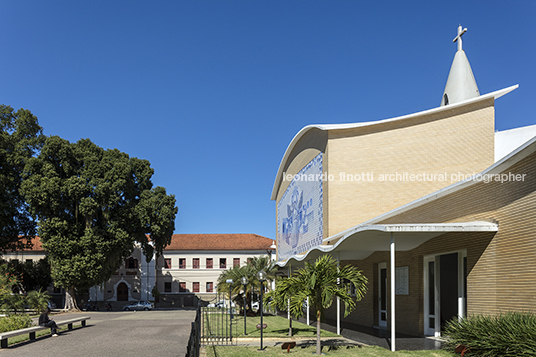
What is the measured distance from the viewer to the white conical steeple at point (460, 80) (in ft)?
103

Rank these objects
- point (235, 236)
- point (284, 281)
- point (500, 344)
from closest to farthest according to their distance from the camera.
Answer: point (500, 344), point (284, 281), point (235, 236)

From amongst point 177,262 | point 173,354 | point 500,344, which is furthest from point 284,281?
point 177,262

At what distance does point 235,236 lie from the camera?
218ft

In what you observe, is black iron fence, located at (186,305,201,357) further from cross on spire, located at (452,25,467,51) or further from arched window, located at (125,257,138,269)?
arched window, located at (125,257,138,269)

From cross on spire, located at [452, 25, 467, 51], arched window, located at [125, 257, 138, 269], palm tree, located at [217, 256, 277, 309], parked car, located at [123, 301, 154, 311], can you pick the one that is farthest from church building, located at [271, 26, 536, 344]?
arched window, located at [125, 257, 138, 269]

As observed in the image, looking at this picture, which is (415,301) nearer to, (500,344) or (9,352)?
(500,344)

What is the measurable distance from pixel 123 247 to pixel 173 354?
28.9 meters

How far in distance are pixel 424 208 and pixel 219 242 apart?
5045cm

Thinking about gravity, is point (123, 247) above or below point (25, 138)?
below

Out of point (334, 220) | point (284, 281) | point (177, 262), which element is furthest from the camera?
point (177, 262)

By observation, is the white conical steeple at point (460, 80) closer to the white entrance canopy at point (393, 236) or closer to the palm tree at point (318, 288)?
the white entrance canopy at point (393, 236)

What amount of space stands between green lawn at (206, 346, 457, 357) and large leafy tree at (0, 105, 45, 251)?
33.0 metres

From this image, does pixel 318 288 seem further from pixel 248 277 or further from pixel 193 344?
pixel 248 277

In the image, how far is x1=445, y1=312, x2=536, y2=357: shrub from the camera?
9211mm
